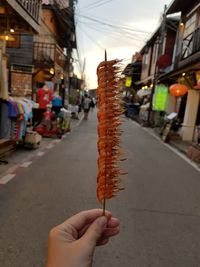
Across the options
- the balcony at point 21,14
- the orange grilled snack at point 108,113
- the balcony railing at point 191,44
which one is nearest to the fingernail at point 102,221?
the orange grilled snack at point 108,113

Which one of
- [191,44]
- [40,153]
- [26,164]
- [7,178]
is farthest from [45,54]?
[7,178]

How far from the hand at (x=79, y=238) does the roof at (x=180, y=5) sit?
17.8 metres

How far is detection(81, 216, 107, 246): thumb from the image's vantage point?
1312mm

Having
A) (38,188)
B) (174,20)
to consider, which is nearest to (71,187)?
(38,188)

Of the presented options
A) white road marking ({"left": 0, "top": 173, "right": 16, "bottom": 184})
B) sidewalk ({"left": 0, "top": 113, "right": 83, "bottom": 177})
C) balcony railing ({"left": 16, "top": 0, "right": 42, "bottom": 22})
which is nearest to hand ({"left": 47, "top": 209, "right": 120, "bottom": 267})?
white road marking ({"left": 0, "top": 173, "right": 16, "bottom": 184})

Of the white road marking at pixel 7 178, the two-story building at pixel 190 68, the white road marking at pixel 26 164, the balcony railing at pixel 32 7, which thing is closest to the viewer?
the white road marking at pixel 7 178

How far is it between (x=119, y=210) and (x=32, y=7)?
818 cm

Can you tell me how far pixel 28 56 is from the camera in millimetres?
18734

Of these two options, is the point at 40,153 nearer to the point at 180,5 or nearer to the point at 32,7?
the point at 32,7

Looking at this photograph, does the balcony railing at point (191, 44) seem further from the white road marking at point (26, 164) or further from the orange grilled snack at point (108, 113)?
the orange grilled snack at point (108, 113)

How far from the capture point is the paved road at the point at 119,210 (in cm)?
359

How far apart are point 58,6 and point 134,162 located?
15.6 meters

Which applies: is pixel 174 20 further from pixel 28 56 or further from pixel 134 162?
pixel 134 162

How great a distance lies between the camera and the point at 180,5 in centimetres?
1847
